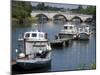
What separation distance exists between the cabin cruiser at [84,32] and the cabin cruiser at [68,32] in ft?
0.27

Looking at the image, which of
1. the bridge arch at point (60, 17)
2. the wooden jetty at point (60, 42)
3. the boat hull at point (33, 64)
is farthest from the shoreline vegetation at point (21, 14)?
the boat hull at point (33, 64)

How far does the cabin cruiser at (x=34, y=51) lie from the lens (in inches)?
116

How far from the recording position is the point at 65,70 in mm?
3146

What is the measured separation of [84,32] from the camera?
3.27m

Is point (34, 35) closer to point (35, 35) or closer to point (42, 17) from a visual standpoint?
point (35, 35)

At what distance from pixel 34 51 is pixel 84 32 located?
84 cm

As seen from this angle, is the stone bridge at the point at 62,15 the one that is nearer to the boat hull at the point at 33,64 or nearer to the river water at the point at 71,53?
the river water at the point at 71,53

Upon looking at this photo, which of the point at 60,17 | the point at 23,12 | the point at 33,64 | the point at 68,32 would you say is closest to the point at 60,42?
the point at 68,32

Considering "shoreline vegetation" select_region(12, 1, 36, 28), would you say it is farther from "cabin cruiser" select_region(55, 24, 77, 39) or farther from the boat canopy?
"cabin cruiser" select_region(55, 24, 77, 39)

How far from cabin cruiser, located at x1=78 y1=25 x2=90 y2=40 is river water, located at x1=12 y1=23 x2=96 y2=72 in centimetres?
6

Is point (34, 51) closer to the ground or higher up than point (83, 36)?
closer to the ground

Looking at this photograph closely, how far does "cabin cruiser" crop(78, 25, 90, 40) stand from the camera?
3242 mm

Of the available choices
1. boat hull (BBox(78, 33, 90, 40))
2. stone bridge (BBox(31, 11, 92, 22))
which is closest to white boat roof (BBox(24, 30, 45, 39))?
stone bridge (BBox(31, 11, 92, 22))

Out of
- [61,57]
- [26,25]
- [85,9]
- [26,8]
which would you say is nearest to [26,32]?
[26,25]
